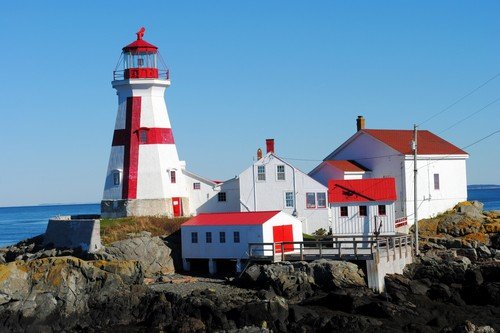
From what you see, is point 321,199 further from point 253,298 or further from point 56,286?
point 56,286

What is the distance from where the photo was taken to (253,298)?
33000 millimetres

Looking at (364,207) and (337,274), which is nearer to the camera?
(337,274)

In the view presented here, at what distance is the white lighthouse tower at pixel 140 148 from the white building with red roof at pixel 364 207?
867 cm

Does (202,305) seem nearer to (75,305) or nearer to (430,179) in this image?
(75,305)

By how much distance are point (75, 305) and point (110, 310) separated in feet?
4.25

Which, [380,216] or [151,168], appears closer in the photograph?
[380,216]

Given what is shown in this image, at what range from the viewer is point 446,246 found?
138 ft

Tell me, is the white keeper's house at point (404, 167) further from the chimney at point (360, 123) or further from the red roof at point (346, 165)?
the chimney at point (360, 123)

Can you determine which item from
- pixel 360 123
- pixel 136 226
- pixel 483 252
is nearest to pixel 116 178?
pixel 136 226

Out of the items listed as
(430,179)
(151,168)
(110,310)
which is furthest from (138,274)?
(430,179)

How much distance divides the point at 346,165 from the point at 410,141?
4.00 metres

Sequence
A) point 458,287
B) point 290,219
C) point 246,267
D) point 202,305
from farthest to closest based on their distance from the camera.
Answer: point 290,219 → point 246,267 → point 458,287 → point 202,305

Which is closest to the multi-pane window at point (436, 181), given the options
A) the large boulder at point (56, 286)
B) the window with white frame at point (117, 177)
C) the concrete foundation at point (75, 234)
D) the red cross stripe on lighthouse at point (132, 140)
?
the red cross stripe on lighthouse at point (132, 140)

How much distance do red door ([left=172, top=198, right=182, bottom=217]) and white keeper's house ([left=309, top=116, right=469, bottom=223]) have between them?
7.44 m
